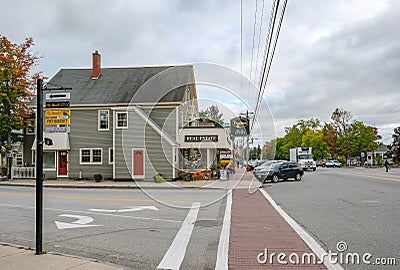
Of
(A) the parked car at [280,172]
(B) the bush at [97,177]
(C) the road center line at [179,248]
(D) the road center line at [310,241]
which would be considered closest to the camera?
(D) the road center line at [310,241]

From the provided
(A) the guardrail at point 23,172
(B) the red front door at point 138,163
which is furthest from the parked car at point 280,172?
(A) the guardrail at point 23,172

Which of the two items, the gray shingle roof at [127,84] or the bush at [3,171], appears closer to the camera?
the gray shingle roof at [127,84]

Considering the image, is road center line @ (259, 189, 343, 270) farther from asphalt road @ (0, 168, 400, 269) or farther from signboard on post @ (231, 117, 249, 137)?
signboard on post @ (231, 117, 249, 137)

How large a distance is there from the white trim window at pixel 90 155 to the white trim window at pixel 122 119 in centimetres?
273

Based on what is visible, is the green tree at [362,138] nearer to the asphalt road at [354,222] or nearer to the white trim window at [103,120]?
the white trim window at [103,120]

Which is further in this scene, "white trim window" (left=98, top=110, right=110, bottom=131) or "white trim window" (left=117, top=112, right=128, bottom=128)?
"white trim window" (left=98, top=110, right=110, bottom=131)

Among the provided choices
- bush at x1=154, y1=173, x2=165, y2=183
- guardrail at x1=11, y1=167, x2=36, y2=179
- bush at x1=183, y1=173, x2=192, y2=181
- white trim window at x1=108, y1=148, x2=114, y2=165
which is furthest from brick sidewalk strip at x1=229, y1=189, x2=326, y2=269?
guardrail at x1=11, y1=167, x2=36, y2=179

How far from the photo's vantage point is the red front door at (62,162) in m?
32.2

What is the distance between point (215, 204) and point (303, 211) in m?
4.03

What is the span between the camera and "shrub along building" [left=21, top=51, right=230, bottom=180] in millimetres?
30359

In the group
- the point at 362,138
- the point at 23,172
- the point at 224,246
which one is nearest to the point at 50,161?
the point at 23,172

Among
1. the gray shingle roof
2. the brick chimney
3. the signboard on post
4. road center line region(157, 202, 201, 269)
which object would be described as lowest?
road center line region(157, 202, 201, 269)

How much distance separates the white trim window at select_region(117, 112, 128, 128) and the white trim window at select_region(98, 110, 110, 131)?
1.38m

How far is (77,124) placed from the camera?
32.4 metres
